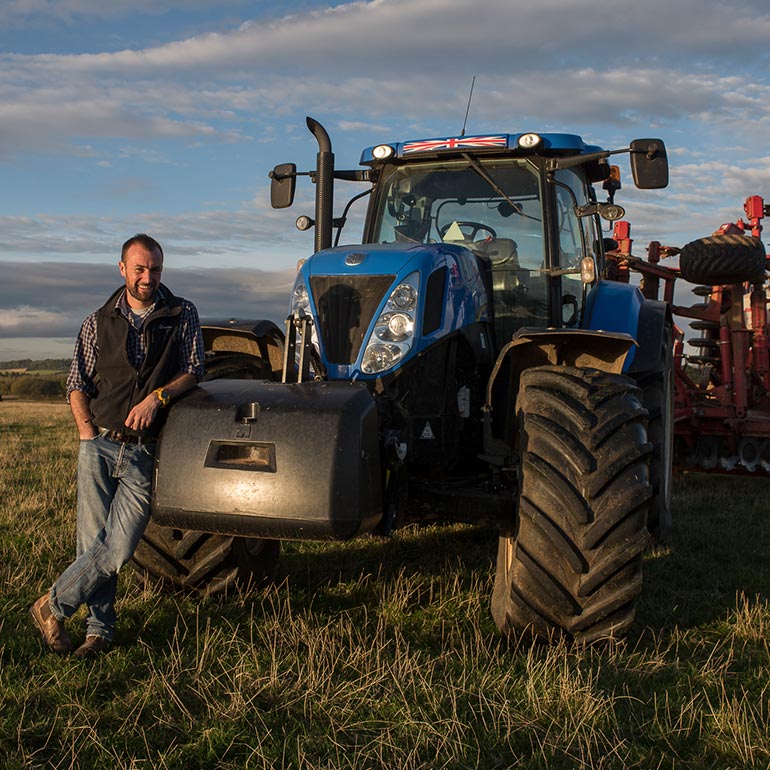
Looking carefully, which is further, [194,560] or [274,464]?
[194,560]

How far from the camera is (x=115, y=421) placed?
4.02 meters

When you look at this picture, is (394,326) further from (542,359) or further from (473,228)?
(473,228)

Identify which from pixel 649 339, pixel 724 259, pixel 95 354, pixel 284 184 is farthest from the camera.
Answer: pixel 724 259

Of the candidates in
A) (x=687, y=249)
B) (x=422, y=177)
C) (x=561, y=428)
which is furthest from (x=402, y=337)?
(x=687, y=249)

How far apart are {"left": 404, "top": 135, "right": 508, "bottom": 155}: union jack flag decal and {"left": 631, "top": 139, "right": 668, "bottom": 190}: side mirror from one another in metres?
0.75

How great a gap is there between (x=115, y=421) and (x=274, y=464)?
2.86 ft

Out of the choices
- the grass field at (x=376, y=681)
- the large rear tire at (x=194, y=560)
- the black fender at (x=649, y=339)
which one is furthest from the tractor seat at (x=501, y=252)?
the large rear tire at (x=194, y=560)

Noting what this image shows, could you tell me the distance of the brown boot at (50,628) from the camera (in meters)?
3.87

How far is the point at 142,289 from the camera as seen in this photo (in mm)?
4117

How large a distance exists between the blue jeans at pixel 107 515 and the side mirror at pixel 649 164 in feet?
9.91

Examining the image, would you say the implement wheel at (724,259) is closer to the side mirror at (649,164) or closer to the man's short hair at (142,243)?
the side mirror at (649,164)

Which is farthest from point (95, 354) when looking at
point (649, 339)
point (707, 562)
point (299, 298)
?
point (707, 562)

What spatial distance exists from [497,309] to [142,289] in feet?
6.98

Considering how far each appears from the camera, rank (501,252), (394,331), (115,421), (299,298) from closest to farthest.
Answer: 1. (115,421)
2. (394,331)
3. (299,298)
4. (501,252)
